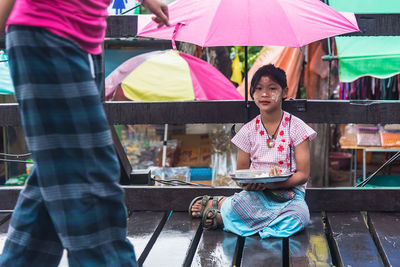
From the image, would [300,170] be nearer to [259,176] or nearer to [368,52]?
[259,176]

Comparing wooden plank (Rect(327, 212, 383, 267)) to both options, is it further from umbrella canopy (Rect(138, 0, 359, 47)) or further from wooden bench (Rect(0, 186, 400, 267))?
umbrella canopy (Rect(138, 0, 359, 47))

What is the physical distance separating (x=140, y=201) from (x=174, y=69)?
10.9ft

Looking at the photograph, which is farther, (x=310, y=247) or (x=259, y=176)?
(x=259, y=176)

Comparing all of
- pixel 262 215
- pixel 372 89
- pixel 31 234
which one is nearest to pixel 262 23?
pixel 262 215

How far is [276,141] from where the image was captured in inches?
120

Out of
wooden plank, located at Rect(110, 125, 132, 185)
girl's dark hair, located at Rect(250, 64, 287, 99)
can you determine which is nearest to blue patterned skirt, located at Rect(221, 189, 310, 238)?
girl's dark hair, located at Rect(250, 64, 287, 99)

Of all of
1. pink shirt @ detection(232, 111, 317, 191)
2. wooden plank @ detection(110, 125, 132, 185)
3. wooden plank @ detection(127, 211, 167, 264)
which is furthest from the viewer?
wooden plank @ detection(110, 125, 132, 185)

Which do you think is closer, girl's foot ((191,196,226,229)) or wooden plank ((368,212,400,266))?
wooden plank ((368,212,400,266))

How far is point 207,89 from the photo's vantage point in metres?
6.21

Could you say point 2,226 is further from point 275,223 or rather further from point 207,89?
point 207,89

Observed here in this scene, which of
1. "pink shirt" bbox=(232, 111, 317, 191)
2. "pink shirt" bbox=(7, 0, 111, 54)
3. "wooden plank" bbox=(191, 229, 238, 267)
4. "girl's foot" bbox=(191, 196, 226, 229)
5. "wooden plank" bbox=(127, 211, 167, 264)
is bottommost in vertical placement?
"wooden plank" bbox=(191, 229, 238, 267)

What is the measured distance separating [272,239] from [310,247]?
8.8 inches

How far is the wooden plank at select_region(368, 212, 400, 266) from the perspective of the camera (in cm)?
244

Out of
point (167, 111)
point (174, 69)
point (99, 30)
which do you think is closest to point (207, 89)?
→ point (174, 69)
